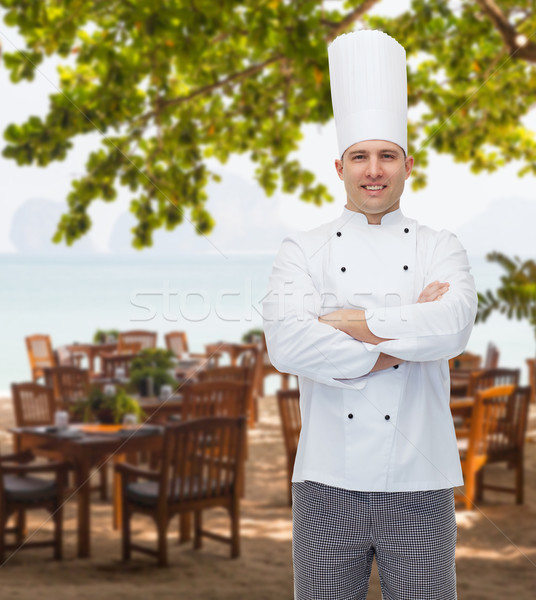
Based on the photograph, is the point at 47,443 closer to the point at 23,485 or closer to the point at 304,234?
the point at 23,485

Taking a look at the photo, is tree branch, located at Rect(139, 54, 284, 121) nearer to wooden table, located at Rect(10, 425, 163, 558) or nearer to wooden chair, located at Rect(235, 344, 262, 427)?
wooden table, located at Rect(10, 425, 163, 558)

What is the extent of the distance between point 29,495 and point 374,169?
2415 millimetres

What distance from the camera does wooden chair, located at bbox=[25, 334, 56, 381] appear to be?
693 centimetres

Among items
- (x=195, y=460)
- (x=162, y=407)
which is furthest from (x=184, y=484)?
(x=162, y=407)

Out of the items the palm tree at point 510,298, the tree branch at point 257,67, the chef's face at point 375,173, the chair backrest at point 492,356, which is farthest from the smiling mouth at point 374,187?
the chair backrest at point 492,356

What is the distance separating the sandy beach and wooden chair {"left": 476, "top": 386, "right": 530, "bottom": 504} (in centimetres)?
19

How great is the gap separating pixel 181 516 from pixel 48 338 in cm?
410

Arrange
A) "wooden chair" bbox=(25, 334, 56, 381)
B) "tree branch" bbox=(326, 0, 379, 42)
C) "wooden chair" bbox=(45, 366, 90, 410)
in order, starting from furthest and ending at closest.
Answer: "wooden chair" bbox=(25, 334, 56, 381), "wooden chair" bbox=(45, 366, 90, 410), "tree branch" bbox=(326, 0, 379, 42)

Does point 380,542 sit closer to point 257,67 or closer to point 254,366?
point 257,67

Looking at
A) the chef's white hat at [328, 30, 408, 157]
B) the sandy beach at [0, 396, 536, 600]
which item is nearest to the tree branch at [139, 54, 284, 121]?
the sandy beach at [0, 396, 536, 600]

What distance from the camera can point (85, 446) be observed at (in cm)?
301

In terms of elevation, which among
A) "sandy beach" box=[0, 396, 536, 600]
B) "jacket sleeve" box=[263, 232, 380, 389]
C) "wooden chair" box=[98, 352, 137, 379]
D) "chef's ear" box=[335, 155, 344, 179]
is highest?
"chef's ear" box=[335, 155, 344, 179]

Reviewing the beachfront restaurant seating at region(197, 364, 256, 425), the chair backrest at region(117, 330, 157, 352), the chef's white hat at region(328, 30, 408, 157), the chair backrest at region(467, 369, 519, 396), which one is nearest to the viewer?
the chef's white hat at region(328, 30, 408, 157)

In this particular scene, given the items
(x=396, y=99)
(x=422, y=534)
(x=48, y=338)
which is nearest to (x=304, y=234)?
(x=396, y=99)
